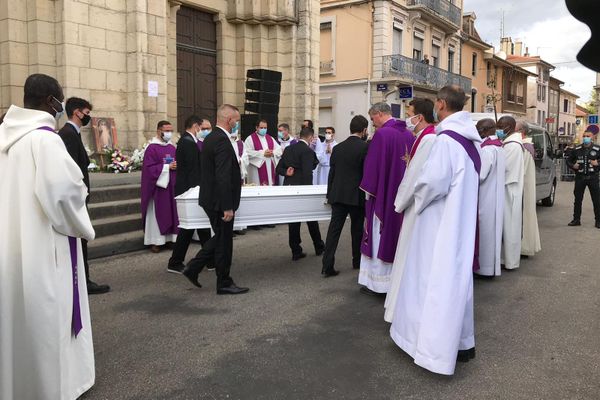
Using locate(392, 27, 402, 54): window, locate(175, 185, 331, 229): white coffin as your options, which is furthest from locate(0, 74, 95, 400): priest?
locate(392, 27, 402, 54): window

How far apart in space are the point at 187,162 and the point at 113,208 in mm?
1986

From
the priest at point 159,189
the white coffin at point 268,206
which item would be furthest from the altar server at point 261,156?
the white coffin at point 268,206

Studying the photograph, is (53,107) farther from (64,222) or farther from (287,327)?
(287,327)

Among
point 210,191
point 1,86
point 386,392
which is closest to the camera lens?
point 386,392

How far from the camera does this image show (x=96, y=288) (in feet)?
19.1

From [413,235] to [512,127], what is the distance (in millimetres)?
4500

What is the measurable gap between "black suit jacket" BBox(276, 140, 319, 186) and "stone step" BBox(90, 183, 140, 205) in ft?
8.41

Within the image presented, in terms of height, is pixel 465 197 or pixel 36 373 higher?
pixel 465 197

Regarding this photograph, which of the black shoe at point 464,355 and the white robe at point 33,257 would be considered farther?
the black shoe at point 464,355

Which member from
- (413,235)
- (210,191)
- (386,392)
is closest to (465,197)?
(413,235)

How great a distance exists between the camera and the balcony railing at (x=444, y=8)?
95.6ft

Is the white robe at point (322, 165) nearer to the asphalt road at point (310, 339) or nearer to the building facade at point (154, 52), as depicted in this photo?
the building facade at point (154, 52)

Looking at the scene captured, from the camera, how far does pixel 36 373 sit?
122 inches

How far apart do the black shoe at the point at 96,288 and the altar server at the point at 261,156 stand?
5001mm
